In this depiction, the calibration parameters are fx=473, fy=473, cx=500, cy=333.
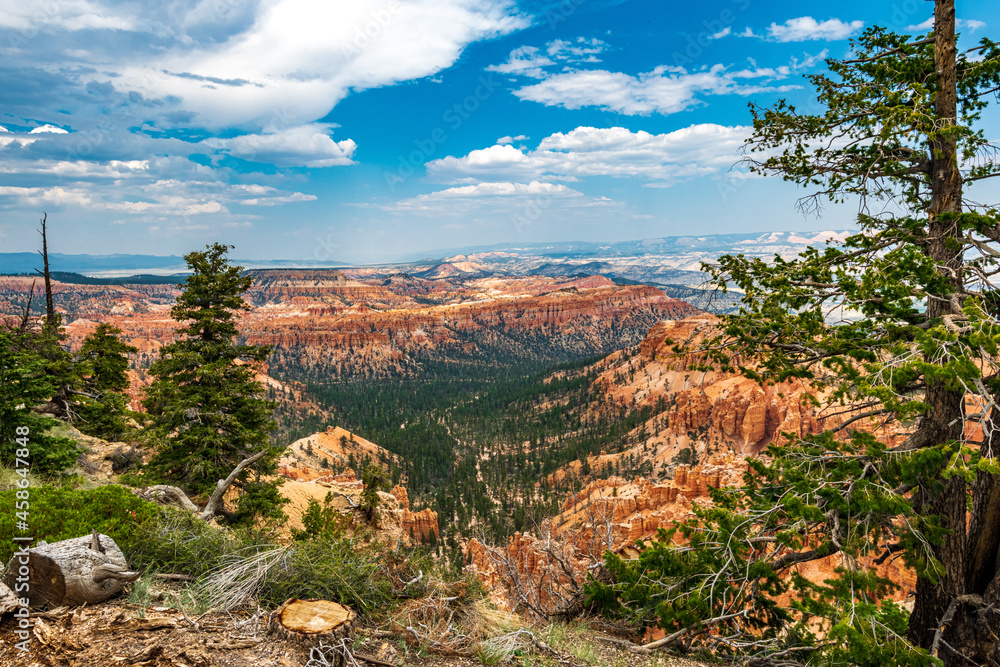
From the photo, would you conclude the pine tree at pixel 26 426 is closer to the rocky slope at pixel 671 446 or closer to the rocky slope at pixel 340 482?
the rocky slope at pixel 340 482

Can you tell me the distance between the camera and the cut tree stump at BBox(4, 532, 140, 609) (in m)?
5.06

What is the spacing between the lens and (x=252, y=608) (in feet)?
18.7

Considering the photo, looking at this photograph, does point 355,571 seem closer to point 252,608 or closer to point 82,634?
point 252,608

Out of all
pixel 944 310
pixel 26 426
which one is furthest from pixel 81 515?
pixel 944 310

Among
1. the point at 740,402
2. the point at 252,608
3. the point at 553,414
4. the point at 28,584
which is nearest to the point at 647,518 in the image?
the point at 252,608

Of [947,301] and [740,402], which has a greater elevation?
[947,301]

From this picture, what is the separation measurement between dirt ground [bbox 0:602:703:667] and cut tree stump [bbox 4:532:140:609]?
204 millimetres

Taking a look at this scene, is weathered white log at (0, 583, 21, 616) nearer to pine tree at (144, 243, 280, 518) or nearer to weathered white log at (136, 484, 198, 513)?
weathered white log at (136, 484, 198, 513)

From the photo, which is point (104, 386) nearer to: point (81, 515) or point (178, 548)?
point (81, 515)

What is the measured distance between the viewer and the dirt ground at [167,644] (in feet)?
14.7

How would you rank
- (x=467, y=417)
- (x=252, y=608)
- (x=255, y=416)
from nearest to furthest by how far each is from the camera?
1. (x=252, y=608)
2. (x=255, y=416)
3. (x=467, y=417)

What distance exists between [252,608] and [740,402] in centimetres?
7014

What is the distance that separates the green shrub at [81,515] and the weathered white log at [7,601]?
0.92 meters

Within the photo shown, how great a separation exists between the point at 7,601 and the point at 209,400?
12021 mm
